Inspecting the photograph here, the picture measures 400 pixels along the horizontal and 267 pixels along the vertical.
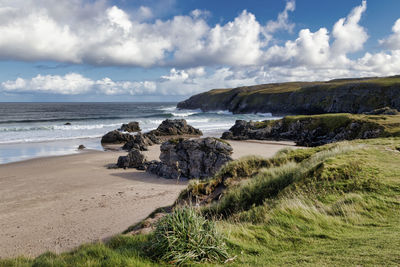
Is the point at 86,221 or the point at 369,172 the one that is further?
the point at 86,221

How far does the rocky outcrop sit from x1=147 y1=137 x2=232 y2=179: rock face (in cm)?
1560

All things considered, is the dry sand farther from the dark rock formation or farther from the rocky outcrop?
the rocky outcrop

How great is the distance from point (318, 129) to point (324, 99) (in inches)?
2163

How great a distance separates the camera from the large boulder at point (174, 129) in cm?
4644

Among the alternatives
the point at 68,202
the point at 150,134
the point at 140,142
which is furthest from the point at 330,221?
the point at 150,134

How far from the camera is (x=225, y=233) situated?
5277 millimetres

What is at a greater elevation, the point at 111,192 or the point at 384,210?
the point at 384,210

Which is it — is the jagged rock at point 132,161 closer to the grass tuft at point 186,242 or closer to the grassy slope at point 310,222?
the grassy slope at point 310,222

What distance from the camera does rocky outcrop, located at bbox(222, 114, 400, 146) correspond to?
27.9m

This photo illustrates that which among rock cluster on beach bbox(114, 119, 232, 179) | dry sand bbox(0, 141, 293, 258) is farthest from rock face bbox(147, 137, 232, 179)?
dry sand bbox(0, 141, 293, 258)

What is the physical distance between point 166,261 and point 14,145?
37809 millimetres

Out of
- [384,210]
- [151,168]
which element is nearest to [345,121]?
[151,168]

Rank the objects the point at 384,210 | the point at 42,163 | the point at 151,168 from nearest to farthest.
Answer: the point at 384,210 < the point at 151,168 < the point at 42,163

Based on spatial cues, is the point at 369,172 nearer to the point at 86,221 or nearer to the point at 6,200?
the point at 86,221
